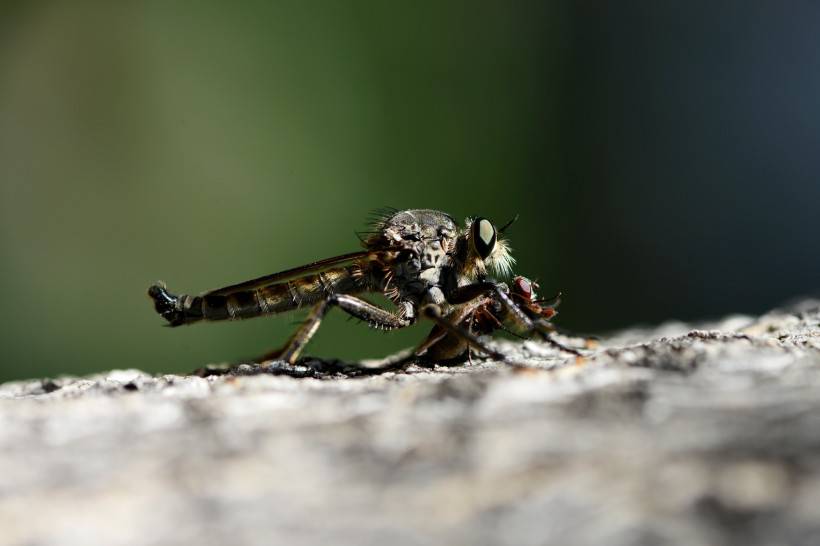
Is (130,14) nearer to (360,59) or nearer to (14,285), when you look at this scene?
(360,59)

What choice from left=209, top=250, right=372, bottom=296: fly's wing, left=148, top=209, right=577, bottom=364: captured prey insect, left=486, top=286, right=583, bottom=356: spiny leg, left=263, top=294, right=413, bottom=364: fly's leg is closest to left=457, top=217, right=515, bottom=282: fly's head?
left=148, top=209, right=577, bottom=364: captured prey insect

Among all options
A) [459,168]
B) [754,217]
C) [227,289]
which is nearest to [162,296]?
[227,289]

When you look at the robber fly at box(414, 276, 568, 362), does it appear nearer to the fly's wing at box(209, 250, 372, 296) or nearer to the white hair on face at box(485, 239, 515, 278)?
the white hair on face at box(485, 239, 515, 278)

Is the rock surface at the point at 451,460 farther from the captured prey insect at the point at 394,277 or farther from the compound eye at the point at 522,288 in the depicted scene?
the captured prey insect at the point at 394,277

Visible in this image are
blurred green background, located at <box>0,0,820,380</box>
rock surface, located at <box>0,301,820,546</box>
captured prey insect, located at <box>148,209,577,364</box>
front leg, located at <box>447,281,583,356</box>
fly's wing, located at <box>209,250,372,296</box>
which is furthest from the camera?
blurred green background, located at <box>0,0,820,380</box>

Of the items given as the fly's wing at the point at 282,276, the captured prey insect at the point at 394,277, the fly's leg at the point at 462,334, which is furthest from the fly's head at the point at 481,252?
the fly's leg at the point at 462,334

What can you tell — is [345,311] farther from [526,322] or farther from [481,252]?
[481,252]

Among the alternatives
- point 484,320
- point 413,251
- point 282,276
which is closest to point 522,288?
point 484,320
